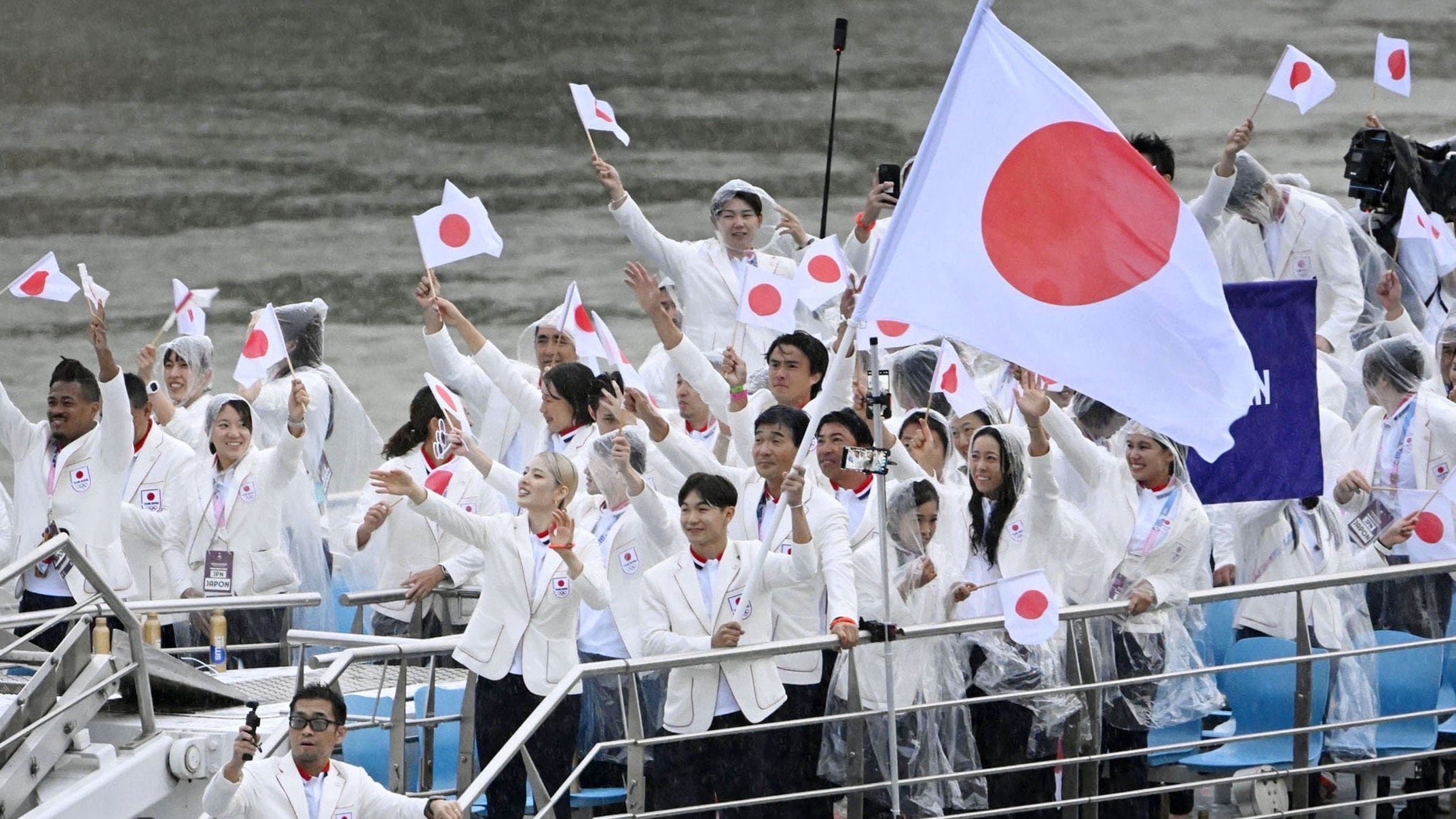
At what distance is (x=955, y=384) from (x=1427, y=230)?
2827 millimetres

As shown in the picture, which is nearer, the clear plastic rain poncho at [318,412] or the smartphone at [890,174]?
the clear plastic rain poncho at [318,412]

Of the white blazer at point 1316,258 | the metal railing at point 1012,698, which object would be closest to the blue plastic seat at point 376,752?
the metal railing at point 1012,698

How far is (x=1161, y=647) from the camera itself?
220 inches

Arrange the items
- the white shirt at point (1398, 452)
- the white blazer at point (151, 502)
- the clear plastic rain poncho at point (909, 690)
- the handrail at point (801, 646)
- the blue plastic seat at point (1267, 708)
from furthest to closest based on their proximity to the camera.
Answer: the white blazer at point (151, 502)
the white shirt at point (1398, 452)
the blue plastic seat at point (1267, 708)
the clear plastic rain poncho at point (909, 690)
the handrail at point (801, 646)

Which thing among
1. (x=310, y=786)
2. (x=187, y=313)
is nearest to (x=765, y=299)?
(x=310, y=786)

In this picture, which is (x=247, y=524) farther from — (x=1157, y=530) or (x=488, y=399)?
(x=1157, y=530)

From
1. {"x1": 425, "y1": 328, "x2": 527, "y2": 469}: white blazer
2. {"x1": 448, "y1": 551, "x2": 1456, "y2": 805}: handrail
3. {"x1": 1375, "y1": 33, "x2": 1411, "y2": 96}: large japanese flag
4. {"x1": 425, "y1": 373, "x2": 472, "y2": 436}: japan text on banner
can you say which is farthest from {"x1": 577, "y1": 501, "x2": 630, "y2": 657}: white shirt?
{"x1": 1375, "y1": 33, "x2": 1411, "y2": 96}: large japanese flag

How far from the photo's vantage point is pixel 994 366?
27.4 feet

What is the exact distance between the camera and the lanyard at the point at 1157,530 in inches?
219

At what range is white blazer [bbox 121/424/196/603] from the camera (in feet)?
23.7

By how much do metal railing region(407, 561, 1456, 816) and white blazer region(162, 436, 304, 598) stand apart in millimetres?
1426

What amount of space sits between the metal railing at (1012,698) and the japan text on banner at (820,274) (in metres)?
1.67

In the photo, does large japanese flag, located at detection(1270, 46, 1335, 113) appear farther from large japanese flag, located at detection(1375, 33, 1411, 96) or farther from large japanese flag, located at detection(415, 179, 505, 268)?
large japanese flag, located at detection(415, 179, 505, 268)

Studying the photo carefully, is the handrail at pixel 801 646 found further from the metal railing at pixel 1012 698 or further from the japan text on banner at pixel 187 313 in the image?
the japan text on banner at pixel 187 313
